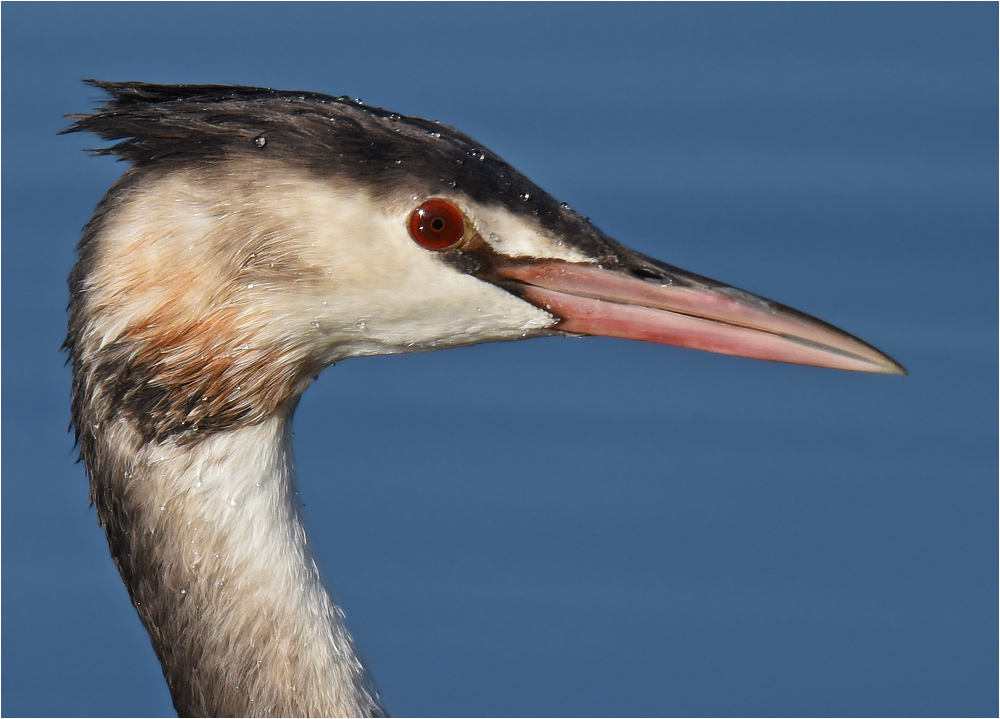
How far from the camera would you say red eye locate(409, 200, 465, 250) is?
2412mm

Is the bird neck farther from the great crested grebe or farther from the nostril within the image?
the nostril

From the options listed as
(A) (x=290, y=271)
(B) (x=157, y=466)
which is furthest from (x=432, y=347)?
(B) (x=157, y=466)

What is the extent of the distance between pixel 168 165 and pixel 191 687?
1.19 m

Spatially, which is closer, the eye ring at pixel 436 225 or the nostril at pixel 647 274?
the eye ring at pixel 436 225

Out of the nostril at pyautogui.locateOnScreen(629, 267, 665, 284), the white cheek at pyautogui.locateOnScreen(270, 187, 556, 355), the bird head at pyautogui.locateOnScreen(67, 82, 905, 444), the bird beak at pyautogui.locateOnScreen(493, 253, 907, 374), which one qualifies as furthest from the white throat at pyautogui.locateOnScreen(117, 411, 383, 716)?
the nostril at pyautogui.locateOnScreen(629, 267, 665, 284)

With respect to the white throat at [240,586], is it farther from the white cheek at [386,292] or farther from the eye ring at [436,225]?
the eye ring at [436,225]

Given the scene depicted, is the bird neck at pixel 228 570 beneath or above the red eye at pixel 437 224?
beneath

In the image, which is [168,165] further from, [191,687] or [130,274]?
[191,687]

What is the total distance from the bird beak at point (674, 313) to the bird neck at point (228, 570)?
642 millimetres

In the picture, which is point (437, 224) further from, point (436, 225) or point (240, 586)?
point (240, 586)

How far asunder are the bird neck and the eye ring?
1.71 feet

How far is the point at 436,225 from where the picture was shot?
2424 millimetres

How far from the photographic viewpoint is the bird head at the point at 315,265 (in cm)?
240

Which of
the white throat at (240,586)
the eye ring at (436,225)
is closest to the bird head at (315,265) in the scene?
the eye ring at (436,225)
